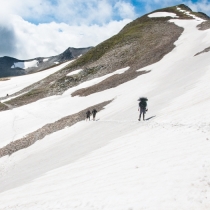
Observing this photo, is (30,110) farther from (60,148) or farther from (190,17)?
(190,17)

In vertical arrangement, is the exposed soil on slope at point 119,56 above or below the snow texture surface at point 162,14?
below

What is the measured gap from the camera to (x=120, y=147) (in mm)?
18516

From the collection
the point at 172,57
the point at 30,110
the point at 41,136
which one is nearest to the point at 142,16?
→ the point at 172,57

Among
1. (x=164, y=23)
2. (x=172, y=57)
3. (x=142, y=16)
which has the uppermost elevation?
(x=142, y=16)

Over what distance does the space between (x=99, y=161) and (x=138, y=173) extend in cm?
481

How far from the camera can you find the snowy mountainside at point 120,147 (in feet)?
34.9

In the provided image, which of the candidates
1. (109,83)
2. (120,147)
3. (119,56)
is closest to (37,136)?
(120,147)

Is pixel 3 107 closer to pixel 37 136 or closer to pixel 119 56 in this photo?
pixel 37 136

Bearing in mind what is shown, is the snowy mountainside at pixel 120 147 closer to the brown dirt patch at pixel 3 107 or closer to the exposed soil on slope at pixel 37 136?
the exposed soil on slope at pixel 37 136

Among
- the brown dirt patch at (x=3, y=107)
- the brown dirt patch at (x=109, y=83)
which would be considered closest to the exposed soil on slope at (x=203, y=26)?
the brown dirt patch at (x=109, y=83)

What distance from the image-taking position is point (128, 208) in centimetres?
964

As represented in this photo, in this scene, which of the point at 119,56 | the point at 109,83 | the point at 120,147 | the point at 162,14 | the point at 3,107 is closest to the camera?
the point at 120,147

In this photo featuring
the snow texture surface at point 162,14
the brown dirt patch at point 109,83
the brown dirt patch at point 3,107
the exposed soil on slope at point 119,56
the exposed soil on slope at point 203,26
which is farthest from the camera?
the snow texture surface at point 162,14

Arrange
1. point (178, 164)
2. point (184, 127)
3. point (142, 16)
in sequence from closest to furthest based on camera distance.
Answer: point (178, 164), point (184, 127), point (142, 16)
